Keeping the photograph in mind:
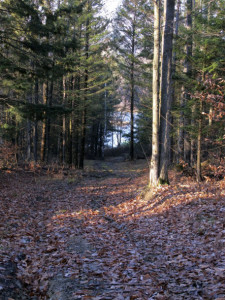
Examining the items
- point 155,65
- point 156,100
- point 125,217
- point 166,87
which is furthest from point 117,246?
point 155,65

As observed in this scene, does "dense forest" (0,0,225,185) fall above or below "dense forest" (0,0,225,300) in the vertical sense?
above

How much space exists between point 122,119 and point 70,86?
27.2 meters

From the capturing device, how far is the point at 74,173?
19328 mm

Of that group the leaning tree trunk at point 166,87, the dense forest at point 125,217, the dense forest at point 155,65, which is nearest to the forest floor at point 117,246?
the dense forest at point 125,217

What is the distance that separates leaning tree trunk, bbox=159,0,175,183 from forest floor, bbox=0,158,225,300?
44.9 inches

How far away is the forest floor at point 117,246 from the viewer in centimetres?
400

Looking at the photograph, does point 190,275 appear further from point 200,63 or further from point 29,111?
point 29,111

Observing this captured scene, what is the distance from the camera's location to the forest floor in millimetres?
4000

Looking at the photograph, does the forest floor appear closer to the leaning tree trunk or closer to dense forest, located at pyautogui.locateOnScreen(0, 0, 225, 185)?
the leaning tree trunk

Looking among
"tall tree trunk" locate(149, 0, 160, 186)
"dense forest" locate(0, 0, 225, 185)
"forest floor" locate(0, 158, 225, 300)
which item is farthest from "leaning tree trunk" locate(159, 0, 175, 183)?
"forest floor" locate(0, 158, 225, 300)

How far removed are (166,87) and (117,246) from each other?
7.14m

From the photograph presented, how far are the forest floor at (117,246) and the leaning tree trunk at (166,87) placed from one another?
1140 mm

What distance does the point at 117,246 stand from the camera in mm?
6023

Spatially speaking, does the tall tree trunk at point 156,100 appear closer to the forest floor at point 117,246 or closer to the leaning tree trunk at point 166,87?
the leaning tree trunk at point 166,87
